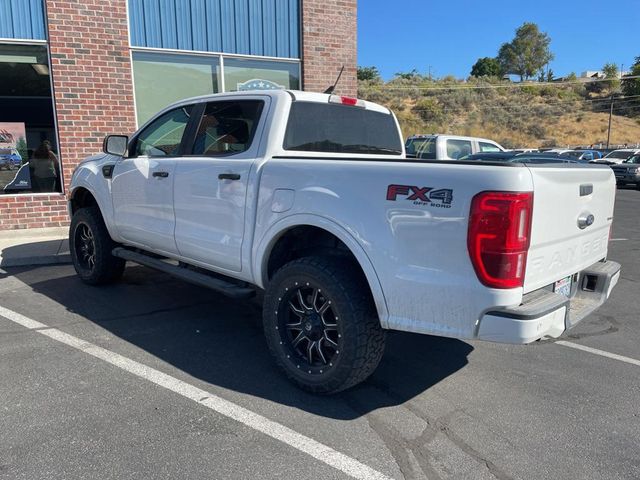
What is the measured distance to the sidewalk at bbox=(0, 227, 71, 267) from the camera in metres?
6.92

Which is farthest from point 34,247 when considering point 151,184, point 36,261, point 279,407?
point 279,407

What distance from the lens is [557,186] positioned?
113 inches

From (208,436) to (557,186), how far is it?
2346 mm

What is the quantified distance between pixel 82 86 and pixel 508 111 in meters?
53.8

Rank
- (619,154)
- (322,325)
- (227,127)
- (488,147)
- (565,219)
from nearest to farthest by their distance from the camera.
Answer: (565,219), (322,325), (227,127), (488,147), (619,154)

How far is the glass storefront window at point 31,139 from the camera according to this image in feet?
28.7

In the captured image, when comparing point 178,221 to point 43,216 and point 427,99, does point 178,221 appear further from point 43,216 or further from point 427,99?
point 427,99

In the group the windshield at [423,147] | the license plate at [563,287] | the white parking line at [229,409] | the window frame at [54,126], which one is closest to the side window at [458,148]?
the windshield at [423,147]

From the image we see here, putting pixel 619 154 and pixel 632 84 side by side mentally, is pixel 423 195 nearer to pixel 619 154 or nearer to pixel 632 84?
pixel 619 154

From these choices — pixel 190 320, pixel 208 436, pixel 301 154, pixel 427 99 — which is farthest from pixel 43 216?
pixel 427 99

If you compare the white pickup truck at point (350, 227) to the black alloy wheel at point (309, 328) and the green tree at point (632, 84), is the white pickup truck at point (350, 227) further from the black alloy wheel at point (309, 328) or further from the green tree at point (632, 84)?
the green tree at point (632, 84)

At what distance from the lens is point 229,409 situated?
3217 mm

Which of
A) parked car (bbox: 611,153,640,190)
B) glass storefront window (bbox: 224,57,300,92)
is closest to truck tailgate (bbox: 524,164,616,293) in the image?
glass storefront window (bbox: 224,57,300,92)

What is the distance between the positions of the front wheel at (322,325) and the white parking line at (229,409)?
0.45 m
